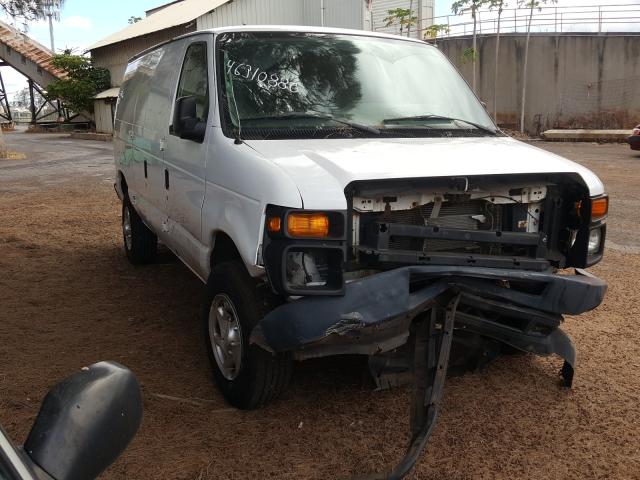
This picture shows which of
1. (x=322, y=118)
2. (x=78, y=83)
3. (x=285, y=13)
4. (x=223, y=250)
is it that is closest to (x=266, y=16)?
(x=285, y=13)

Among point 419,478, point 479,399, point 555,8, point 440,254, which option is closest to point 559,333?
point 479,399

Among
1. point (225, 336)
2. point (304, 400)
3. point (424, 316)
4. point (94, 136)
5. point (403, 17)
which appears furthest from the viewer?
point (94, 136)

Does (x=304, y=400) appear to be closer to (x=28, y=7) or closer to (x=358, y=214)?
(x=358, y=214)

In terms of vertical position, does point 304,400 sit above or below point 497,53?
below

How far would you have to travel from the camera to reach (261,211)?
316cm

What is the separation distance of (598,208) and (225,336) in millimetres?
2221

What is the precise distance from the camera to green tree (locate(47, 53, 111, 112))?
3409cm

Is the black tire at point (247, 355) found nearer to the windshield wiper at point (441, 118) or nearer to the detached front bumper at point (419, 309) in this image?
the detached front bumper at point (419, 309)

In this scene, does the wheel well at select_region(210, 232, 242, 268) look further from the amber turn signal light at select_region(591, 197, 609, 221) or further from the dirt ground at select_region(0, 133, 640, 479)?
the amber turn signal light at select_region(591, 197, 609, 221)

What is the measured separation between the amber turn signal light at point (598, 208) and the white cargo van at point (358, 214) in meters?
0.01

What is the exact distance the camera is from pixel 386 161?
3.32 metres

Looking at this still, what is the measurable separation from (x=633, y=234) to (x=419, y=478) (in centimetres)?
605

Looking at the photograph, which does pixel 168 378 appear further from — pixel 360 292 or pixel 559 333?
pixel 559 333

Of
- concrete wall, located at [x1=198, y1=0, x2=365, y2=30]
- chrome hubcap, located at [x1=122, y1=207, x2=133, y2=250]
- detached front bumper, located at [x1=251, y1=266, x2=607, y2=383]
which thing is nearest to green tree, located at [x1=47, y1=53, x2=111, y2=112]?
concrete wall, located at [x1=198, y1=0, x2=365, y2=30]
